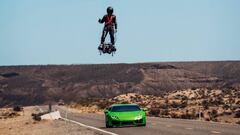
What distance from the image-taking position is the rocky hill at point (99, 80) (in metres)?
169

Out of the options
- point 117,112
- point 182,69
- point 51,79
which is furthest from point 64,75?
point 117,112

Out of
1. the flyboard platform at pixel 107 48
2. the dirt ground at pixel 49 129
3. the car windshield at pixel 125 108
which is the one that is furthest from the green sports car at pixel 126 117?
the flyboard platform at pixel 107 48

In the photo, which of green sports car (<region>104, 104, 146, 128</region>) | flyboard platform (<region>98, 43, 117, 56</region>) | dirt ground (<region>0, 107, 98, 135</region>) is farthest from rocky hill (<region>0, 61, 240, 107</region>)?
flyboard platform (<region>98, 43, 117, 56</region>)

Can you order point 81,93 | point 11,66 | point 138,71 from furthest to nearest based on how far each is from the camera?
point 11,66
point 138,71
point 81,93

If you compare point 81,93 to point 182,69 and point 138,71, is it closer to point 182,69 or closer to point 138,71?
point 138,71

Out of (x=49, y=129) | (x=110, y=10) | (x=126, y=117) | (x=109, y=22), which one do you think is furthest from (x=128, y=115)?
(x=110, y=10)

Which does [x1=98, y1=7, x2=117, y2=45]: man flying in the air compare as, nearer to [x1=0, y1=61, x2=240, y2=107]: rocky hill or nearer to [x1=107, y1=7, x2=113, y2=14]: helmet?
[x1=107, y1=7, x2=113, y2=14]: helmet

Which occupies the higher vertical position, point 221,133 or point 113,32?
point 113,32

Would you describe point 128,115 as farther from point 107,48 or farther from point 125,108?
point 107,48

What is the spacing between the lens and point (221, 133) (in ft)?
74.2

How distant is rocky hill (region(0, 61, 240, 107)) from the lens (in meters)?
169

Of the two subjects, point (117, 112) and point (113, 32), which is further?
point (117, 112)

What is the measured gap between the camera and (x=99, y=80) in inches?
6929

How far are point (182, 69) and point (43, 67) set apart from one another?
151ft
